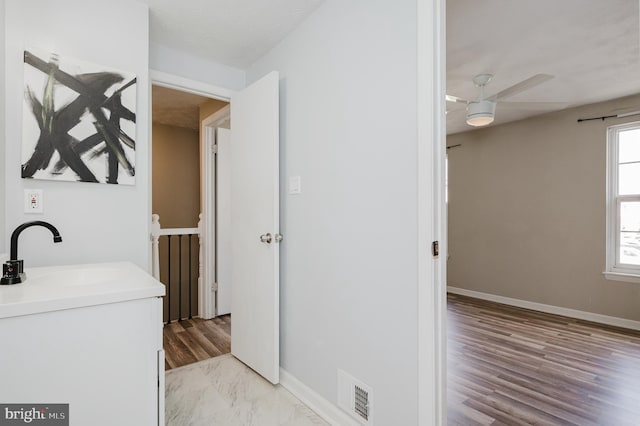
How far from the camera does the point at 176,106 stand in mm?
3840

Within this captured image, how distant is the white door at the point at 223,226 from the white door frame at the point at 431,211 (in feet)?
9.10

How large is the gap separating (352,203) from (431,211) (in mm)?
488

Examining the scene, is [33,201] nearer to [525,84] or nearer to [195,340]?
[195,340]

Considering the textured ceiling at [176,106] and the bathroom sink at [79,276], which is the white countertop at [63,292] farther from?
the textured ceiling at [176,106]

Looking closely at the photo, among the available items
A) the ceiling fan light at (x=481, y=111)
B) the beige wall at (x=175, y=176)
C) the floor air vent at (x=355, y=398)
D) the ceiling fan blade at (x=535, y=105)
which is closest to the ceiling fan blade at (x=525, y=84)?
the ceiling fan light at (x=481, y=111)

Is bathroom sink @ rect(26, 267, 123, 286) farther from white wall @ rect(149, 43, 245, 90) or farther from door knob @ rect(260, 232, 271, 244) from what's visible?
white wall @ rect(149, 43, 245, 90)

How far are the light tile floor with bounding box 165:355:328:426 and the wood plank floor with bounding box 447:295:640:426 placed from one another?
943 mm

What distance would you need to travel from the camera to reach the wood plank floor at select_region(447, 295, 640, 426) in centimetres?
194

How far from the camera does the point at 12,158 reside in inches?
63.7

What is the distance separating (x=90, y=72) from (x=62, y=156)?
49cm

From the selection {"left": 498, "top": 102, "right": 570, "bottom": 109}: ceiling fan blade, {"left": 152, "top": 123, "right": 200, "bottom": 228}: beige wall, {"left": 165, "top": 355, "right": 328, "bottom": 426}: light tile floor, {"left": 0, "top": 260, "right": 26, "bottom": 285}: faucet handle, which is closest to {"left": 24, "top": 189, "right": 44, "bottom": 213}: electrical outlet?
{"left": 0, "top": 260, "right": 26, "bottom": 285}: faucet handle

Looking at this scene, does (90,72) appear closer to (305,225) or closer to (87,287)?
(87,287)

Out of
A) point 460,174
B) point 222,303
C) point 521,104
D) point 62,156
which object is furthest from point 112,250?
point 460,174

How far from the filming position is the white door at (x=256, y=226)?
219cm
